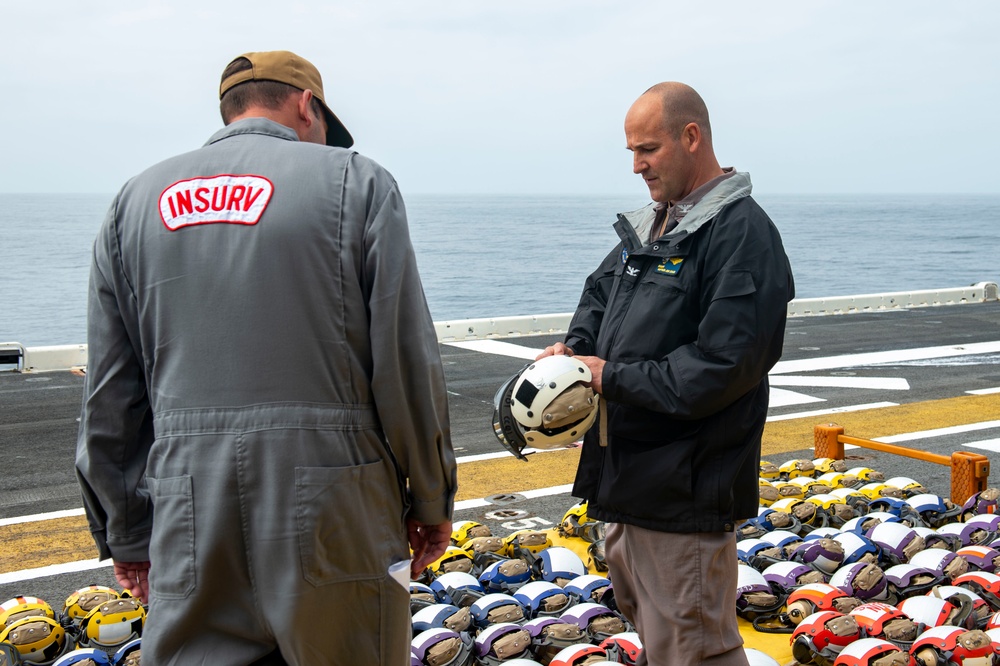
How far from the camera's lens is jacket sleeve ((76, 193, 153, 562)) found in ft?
8.87

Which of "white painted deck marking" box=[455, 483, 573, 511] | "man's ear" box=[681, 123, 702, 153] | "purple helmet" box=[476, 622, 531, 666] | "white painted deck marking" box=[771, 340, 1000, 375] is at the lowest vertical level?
"white painted deck marking" box=[771, 340, 1000, 375]

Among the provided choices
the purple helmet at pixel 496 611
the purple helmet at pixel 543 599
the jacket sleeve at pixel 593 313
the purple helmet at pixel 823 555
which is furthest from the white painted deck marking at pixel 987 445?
the jacket sleeve at pixel 593 313

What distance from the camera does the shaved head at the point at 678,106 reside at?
11.0 ft

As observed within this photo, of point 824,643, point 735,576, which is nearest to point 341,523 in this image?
point 735,576

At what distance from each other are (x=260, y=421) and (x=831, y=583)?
3.62 meters

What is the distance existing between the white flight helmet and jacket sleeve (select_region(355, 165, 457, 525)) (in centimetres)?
80

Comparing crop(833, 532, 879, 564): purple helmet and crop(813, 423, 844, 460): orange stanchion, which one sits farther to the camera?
crop(813, 423, 844, 460): orange stanchion

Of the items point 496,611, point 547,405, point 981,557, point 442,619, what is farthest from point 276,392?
point 981,557

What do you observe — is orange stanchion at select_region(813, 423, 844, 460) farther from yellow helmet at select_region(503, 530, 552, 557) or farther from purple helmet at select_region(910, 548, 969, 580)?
yellow helmet at select_region(503, 530, 552, 557)

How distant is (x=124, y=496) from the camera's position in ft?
9.05

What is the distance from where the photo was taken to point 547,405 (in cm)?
350

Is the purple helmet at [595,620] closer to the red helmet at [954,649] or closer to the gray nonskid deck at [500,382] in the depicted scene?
the red helmet at [954,649]

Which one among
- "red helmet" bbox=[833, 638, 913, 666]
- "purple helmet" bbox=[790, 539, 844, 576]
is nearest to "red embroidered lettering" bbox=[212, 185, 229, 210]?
"red helmet" bbox=[833, 638, 913, 666]

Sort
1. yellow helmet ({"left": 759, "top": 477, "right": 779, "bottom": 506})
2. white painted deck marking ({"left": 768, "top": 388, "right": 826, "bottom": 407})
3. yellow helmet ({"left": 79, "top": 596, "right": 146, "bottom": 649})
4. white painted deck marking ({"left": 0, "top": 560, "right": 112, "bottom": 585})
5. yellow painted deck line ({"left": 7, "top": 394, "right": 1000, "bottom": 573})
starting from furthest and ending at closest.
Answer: white painted deck marking ({"left": 768, "top": 388, "right": 826, "bottom": 407})
yellow helmet ({"left": 759, "top": 477, "right": 779, "bottom": 506})
yellow painted deck line ({"left": 7, "top": 394, "right": 1000, "bottom": 573})
white painted deck marking ({"left": 0, "top": 560, "right": 112, "bottom": 585})
yellow helmet ({"left": 79, "top": 596, "right": 146, "bottom": 649})
